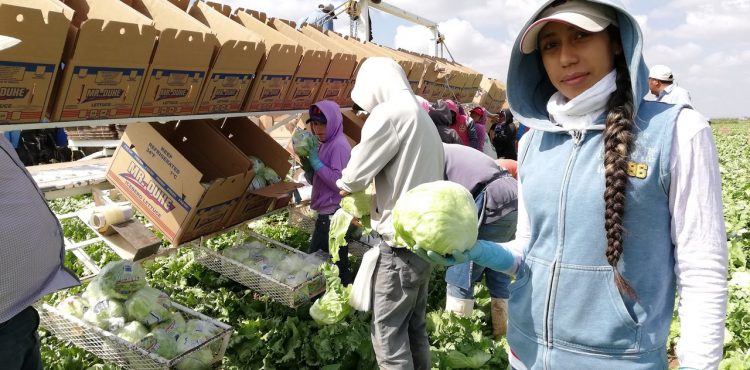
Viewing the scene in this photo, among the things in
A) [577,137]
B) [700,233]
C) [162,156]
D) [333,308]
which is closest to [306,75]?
[162,156]

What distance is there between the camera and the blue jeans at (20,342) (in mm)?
2137

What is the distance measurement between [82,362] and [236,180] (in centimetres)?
172

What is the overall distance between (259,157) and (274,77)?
3.39 feet

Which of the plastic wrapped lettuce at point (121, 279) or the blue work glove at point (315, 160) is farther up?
the blue work glove at point (315, 160)

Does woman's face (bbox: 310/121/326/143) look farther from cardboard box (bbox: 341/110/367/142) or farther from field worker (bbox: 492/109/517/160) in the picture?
field worker (bbox: 492/109/517/160)

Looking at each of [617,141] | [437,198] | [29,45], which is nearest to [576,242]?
[617,141]

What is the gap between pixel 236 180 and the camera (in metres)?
3.94

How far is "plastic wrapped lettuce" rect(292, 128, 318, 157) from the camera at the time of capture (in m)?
4.19

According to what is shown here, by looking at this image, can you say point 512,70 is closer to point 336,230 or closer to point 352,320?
point 336,230

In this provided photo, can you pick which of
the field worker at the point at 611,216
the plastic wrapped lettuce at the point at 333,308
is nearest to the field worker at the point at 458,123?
the plastic wrapped lettuce at the point at 333,308

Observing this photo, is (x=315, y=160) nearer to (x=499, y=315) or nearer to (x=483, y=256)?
(x=499, y=315)

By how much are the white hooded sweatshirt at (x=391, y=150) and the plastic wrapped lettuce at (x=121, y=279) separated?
1597 mm

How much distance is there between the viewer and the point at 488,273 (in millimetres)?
4129

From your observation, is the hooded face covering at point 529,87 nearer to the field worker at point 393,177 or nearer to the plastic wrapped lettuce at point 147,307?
the field worker at point 393,177
